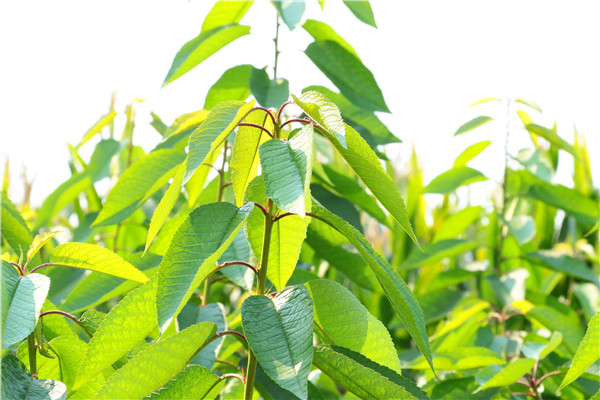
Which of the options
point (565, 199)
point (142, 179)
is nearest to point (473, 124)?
point (565, 199)

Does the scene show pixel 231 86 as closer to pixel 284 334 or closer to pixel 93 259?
pixel 93 259

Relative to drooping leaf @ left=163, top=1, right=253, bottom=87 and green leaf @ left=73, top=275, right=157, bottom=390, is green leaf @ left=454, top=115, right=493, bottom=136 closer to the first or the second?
drooping leaf @ left=163, top=1, right=253, bottom=87

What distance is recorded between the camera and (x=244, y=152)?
1.90ft

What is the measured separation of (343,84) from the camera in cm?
93

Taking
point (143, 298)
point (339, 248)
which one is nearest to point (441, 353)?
point (339, 248)

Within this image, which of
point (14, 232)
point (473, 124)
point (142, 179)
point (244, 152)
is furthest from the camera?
point (473, 124)

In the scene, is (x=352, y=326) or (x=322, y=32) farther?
(x=322, y=32)

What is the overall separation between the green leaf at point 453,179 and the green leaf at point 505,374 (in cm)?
51

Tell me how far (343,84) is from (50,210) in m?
0.62

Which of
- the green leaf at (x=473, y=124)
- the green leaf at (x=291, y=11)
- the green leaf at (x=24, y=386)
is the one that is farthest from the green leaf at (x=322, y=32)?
the green leaf at (x=24, y=386)

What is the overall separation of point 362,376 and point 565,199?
1001 millimetres

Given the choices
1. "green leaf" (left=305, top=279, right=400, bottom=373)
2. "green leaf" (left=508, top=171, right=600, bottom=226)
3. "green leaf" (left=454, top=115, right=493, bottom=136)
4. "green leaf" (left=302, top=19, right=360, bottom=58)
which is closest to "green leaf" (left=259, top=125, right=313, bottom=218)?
"green leaf" (left=305, top=279, right=400, bottom=373)

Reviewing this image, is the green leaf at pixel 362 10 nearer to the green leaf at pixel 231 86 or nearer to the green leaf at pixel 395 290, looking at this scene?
the green leaf at pixel 231 86

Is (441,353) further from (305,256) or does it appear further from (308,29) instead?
(308,29)
